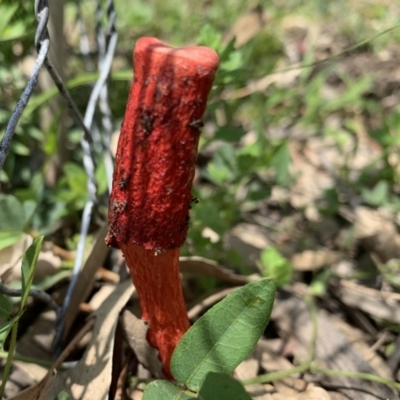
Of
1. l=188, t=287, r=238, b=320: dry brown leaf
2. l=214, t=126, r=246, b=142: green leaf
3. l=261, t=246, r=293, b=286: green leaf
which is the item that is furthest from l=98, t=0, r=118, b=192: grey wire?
l=261, t=246, r=293, b=286: green leaf

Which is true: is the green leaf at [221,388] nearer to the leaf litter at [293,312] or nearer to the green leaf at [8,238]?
the leaf litter at [293,312]

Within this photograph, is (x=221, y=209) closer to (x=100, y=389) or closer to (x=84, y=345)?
(x=84, y=345)

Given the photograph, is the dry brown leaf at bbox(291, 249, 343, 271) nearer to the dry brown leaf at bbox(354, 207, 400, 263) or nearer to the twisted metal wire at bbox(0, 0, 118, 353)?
the dry brown leaf at bbox(354, 207, 400, 263)

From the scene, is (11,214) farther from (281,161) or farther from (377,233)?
(377,233)

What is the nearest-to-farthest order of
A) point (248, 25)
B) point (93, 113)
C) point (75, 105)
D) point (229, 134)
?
point (75, 105)
point (93, 113)
point (229, 134)
point (248, 25)

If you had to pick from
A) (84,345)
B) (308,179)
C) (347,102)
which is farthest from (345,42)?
(84,345)

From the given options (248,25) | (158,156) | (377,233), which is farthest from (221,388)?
(248,25)
